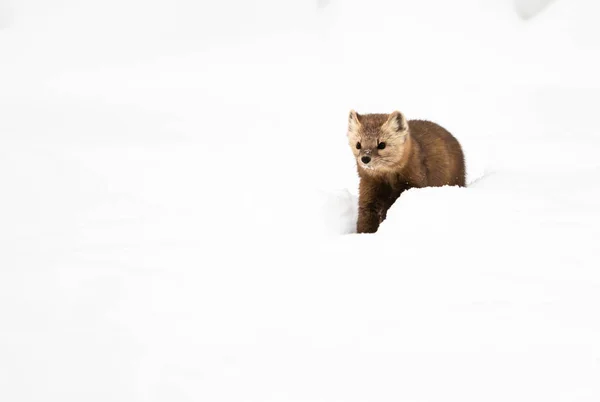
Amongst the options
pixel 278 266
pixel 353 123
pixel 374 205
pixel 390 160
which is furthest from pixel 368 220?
pixel 278 266

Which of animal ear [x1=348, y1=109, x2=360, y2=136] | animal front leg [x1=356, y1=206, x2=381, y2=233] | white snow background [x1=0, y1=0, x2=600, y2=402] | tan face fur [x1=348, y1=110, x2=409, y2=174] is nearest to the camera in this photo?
white snow background [x1=0, y1=0, x2=600, y2=402]

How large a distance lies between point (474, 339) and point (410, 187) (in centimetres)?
253

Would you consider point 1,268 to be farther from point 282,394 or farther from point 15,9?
point 15,9

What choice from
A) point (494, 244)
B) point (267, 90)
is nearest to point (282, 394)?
point (494, 244)

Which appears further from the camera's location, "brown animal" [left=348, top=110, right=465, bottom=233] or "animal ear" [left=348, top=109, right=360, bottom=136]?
"animal ear" [left=348, top=109, right=360, bottom=136]

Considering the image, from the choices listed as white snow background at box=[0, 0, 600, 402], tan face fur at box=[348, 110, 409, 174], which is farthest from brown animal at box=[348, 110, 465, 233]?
white snow background at box=[0, 0, 600, 402]

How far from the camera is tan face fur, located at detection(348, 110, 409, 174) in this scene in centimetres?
555

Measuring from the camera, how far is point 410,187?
5.76 meters

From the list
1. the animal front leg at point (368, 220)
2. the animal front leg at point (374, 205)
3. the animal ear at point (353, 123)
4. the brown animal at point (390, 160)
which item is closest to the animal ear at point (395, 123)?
the brown animal at point (390, 160)

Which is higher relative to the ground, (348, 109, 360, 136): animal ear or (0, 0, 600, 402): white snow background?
(348, 109, 360, 136): animal ear

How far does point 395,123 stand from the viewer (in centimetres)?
560

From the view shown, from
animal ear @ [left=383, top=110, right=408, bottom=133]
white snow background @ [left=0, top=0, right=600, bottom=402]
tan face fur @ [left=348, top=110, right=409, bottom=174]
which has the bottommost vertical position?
white snow background @ [left=0, top=0, right=600, bottom=402]

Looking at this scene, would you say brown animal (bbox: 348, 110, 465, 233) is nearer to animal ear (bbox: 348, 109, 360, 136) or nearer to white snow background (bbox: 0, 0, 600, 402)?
animal ear (bbox: 348, 109, 360, 136)

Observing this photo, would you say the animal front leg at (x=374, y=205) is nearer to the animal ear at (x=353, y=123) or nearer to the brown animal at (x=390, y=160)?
the brown animal at (x=390, y=160)
